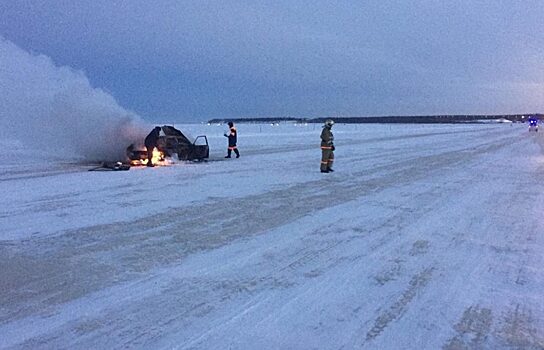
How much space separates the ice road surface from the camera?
3.48 metres

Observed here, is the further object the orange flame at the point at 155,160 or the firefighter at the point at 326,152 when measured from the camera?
the orange flame at the point at 155,160

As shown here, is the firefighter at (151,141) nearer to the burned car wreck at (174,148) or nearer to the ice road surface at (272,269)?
the burned car wreck at (174,148)

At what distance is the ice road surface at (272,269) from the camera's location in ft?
11.4

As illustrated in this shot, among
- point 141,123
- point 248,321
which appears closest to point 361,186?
point 248,321

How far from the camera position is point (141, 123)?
1827 centimetres

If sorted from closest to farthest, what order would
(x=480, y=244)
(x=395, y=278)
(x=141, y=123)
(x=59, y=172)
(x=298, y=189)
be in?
(x=395, y=278) < (x=480, y=244) < (x=298, y=189) < (x=59, y=172) < (x=141, y=123)

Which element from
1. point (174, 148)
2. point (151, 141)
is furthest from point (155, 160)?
point (174, 148)

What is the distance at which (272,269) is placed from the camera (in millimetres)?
4953

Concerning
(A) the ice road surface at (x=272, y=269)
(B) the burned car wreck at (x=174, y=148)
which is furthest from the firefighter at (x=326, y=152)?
(B) the burned car wreck at (x=174, y=148)

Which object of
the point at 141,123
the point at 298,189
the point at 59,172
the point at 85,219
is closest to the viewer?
the point at 85,219

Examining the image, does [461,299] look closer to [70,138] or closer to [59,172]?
[59,172]

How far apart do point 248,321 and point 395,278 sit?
1.78 metres

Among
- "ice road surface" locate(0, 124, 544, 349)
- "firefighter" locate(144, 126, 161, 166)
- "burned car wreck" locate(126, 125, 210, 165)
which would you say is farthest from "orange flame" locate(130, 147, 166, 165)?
"ice road surface" locate(0, 124, 544, 349)

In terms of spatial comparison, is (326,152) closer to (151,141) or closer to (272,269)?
(151,141)
